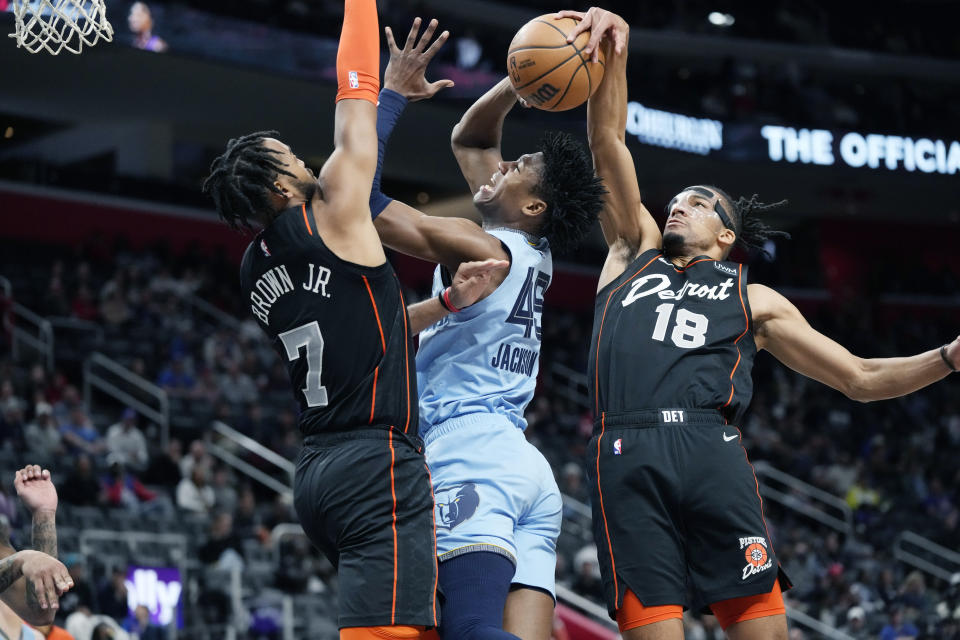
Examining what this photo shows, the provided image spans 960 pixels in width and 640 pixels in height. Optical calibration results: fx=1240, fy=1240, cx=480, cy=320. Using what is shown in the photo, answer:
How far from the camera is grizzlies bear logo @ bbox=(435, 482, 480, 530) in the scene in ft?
14.1

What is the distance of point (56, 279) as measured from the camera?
16.7 metres

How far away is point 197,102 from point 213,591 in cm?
1143

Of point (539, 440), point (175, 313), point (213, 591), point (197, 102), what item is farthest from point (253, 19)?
point (213, 591)

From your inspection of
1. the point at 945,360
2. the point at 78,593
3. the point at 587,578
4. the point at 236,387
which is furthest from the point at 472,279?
the point at 236,387

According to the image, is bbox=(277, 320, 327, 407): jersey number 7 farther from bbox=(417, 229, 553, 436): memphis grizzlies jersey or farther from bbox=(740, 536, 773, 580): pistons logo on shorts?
bbox=(740, 536, 773, 580): pistons logo on shorts

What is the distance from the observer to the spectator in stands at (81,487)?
11773 millimetres

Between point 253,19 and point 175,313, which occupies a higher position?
point 253,19

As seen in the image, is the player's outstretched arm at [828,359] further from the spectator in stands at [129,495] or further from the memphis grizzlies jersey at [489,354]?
the spectator in stands at [129,495]

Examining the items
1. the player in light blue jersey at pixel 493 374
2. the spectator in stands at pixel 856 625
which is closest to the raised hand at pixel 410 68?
the player in light blue jersey at pixel 493 374

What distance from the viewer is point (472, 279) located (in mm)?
4305

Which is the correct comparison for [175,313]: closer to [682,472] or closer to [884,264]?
[682,472]

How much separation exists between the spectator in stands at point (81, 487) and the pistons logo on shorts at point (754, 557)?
867 cm

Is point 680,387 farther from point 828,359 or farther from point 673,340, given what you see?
point 828,359

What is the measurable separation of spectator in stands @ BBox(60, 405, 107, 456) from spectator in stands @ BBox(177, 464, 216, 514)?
0.96 meters
